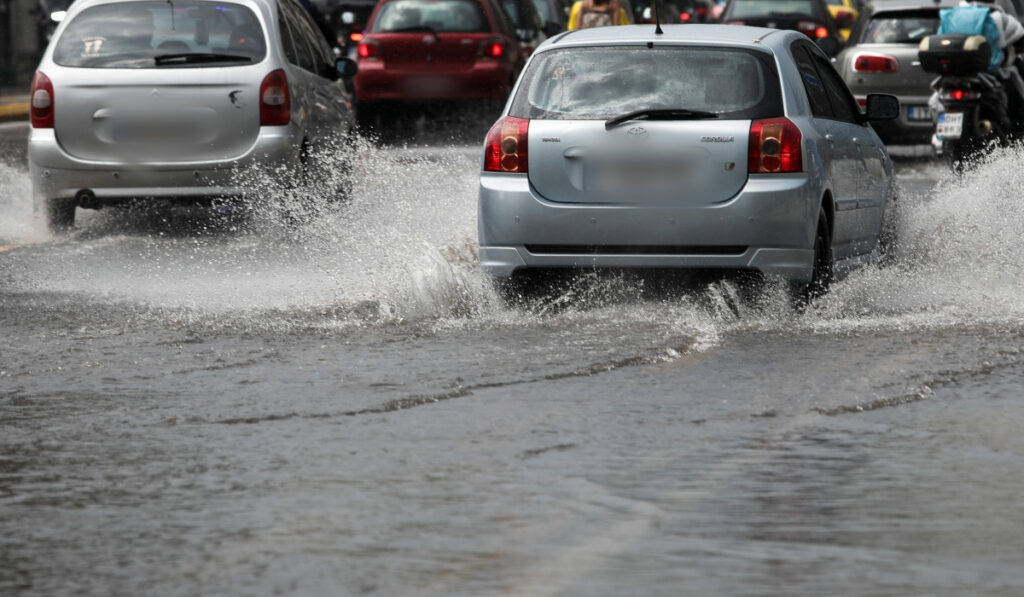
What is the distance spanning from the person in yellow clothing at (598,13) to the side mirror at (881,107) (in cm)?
851

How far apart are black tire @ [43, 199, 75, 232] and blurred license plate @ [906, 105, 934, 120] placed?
9.23 metres

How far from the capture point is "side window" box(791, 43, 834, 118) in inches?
395

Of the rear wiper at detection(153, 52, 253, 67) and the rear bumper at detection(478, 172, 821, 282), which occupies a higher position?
the rear bumper at detection(478, 172, 821, 282)

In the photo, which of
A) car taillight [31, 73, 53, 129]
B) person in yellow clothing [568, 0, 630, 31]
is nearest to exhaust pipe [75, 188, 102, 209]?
car taillight [31, 73, 53, 129]

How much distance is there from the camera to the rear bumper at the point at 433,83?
24.1 m

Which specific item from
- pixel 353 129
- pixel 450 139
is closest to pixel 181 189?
pixel 353 129

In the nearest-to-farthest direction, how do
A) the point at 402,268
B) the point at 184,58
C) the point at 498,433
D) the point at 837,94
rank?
1. the point at 498,433
2. the point at 402,268
3. the point at 837,94
4. the point at 184,58

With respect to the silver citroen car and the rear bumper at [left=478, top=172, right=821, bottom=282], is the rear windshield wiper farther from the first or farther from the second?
the rear bumper at [left=478, top=172, right=821, bottom=282]

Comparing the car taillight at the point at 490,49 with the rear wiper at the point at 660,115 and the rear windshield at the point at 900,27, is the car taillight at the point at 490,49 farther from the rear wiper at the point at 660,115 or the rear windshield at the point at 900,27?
the rear wiper at the point at 660,115

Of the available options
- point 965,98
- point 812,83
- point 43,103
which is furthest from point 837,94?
point 965,98

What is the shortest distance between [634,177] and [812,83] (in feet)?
4.70

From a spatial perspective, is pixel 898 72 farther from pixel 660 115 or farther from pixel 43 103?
pixel 660 115

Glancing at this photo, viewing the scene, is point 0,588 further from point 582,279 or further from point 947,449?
point 582,279

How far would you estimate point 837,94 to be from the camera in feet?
35.9
